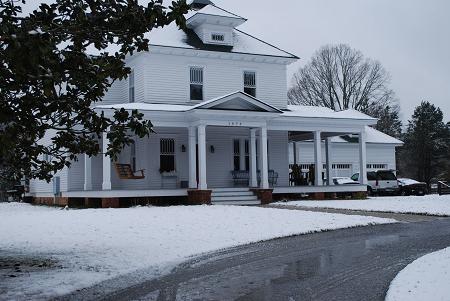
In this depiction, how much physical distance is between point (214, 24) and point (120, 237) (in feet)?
53.4

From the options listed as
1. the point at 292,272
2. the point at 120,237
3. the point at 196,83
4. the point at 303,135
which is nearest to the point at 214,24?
the point at 196,83

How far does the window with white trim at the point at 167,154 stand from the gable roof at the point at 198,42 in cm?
432

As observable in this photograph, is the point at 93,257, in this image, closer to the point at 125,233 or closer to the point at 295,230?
the point at 125,233

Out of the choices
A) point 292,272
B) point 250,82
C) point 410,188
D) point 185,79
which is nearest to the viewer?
point 292,272

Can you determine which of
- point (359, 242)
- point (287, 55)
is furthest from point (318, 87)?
point (359, 242)

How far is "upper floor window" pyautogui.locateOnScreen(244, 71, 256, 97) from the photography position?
26.8 meters

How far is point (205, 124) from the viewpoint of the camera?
2252 cm

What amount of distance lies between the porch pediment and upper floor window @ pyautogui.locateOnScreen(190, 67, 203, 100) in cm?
282

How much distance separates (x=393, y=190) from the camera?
109 ft

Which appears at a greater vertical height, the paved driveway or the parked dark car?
the parked dark car

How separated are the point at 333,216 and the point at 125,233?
22.8 feet

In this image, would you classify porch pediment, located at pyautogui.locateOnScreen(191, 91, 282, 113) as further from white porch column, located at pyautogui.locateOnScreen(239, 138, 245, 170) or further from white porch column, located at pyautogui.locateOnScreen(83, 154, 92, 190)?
white porch column, located at pyautogui.locateOnScreen(83, 154, 92, 190)

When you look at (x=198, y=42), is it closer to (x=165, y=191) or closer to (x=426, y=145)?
(x=165, y=191)

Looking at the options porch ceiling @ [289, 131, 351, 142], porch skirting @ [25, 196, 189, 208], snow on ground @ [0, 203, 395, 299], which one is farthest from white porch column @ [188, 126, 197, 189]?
porch ceiling @ [289, 131, 351, 142]
